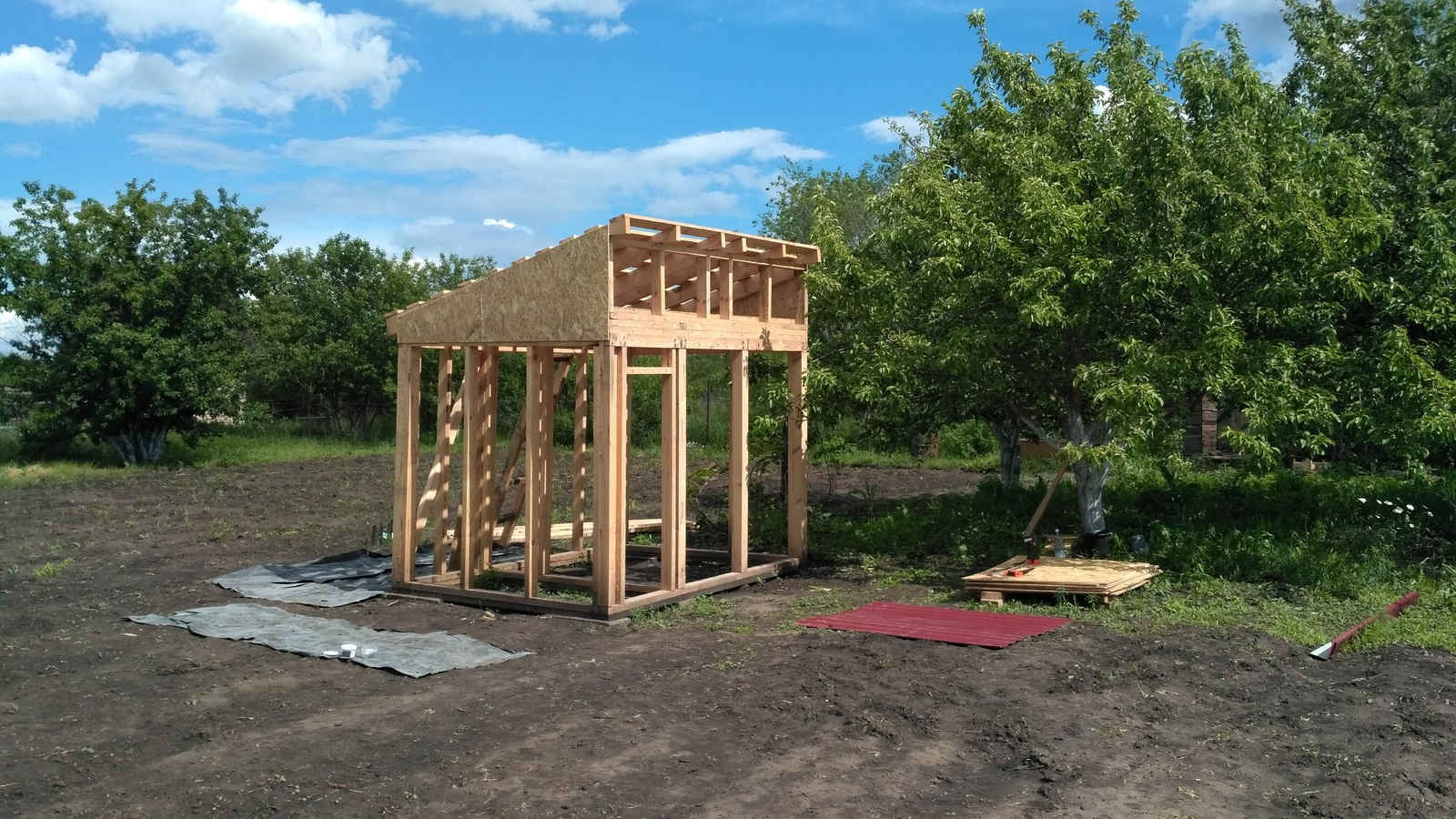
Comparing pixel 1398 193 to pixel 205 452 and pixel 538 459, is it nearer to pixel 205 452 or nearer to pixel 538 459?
pixel 538 459

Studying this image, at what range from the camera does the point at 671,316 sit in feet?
35.3

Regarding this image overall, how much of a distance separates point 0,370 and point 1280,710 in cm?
2748

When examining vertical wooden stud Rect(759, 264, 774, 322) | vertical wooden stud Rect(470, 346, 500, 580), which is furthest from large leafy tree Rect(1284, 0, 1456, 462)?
vertical wooden stud Rect(470, 346, 500, 580)

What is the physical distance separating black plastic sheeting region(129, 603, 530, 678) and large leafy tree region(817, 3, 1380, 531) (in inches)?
197

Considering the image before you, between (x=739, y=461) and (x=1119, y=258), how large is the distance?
448 centimetres

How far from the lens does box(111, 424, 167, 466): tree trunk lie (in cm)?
2538

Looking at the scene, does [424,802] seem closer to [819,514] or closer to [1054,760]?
[1054,760]

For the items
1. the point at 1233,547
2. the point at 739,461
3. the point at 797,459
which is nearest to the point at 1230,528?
the point at 1233,547

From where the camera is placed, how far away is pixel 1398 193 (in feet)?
45.3

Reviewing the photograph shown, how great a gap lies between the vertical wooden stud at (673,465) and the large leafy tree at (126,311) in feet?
57.8

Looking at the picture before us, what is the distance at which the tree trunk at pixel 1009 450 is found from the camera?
1679cm

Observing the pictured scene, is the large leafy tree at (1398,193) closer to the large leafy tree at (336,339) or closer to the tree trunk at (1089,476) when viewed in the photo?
the tree trunk at (1089,476)

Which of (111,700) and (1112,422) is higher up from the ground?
(1112,422)

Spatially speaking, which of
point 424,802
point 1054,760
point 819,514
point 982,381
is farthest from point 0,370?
point 1054,760
